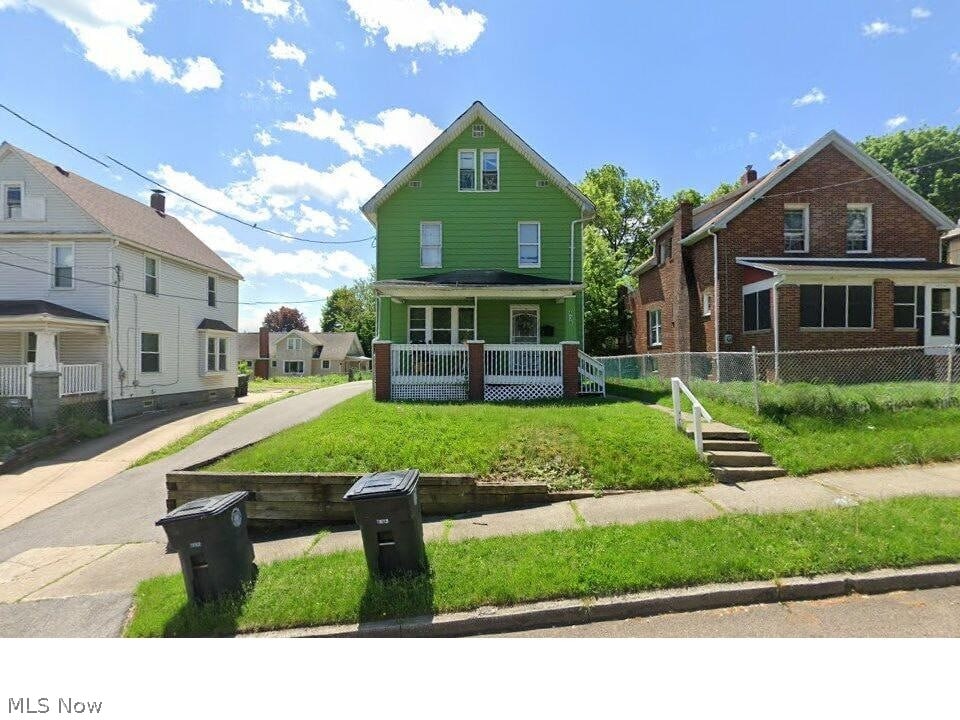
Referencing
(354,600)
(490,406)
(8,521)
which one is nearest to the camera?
(354,600)

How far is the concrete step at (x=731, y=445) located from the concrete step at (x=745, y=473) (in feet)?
1.70

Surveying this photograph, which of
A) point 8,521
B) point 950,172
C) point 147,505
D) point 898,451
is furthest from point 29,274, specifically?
point 950,172

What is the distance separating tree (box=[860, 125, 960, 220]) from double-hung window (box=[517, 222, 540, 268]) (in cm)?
3069

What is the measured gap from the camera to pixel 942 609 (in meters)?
3.75

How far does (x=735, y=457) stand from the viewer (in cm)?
740

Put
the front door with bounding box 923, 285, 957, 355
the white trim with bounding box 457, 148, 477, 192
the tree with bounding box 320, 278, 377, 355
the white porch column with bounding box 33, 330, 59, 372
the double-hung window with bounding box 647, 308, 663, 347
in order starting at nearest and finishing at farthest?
the white porch column with bounding box 33, 330, 59, 372, the front door with bounding box 923, 285, 957, 355, the white trim with bounding box 457, 148, 477, 192, the double-hung window with bounding box 647, 308, 663, 347, the tree with bounding box 320, 278, 377, 355

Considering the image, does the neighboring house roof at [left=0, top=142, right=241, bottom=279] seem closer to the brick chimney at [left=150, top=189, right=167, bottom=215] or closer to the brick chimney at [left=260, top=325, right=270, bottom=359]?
the brick chimney at [left=150, top=189, right=167, bottom=215]

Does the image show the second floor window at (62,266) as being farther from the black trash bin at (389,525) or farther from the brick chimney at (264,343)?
the brick chimney at (264,343)

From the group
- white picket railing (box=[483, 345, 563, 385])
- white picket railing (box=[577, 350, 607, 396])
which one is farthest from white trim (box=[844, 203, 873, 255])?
white picket railing (box=[483, 345, 563, 385])

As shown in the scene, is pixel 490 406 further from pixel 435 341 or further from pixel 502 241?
pixel 502 241

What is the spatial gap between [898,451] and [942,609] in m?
→ 4.87

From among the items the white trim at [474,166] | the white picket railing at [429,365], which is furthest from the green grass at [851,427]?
the white trim at [474,166]

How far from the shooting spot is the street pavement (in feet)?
11.6

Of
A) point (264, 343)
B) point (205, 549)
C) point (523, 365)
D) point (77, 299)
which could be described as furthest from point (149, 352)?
point (264, 343)
